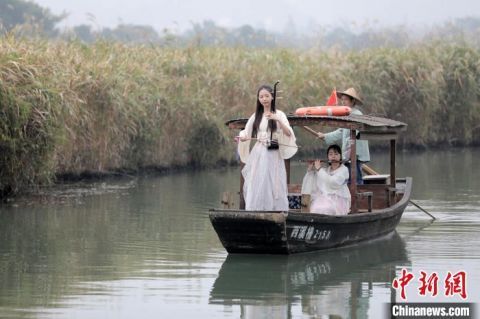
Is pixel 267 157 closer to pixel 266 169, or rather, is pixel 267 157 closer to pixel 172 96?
pixel 266 169

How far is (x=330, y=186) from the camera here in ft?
47.8

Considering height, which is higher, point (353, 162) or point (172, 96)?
point (172, 96)

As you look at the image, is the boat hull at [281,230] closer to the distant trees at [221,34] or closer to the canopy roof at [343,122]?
the canopy roof at [343,122]

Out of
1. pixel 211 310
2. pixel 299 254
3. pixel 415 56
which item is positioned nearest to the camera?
pixel 211 310

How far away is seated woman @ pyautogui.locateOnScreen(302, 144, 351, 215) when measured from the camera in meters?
14.5

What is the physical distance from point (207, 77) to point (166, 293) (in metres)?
13.2

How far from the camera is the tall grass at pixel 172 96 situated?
18578 mm

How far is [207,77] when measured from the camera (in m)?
25.0

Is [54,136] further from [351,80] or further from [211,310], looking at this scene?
[351,80]

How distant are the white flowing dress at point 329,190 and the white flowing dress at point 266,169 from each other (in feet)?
2.41

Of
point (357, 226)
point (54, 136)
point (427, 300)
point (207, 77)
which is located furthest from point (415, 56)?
point (427, 300)

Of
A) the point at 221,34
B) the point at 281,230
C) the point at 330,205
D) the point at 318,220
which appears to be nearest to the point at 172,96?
the point at 330,205

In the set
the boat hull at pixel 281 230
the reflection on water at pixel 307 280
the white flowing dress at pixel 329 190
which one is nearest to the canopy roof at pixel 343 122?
the white flowing dress at pixel 329 190

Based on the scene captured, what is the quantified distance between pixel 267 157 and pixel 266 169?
0.13m
